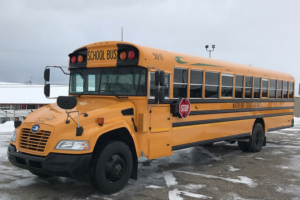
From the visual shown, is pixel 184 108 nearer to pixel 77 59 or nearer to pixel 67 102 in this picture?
pixel 77 59

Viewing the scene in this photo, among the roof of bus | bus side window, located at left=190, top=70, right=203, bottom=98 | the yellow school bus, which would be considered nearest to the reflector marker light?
the yellow school bus

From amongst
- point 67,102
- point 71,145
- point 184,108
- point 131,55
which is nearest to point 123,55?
point 131,55

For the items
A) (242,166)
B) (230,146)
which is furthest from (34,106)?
(242,166)

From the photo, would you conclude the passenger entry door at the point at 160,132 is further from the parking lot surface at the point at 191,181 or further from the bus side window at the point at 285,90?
the bus side window at the point at 285,90

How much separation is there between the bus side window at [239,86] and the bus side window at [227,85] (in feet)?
0.84

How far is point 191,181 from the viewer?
571 centimetres

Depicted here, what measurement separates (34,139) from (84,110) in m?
0.84

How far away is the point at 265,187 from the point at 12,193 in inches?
168

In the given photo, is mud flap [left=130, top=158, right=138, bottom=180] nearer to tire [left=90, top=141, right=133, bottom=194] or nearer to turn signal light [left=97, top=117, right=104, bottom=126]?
tire [left=90, top=141, right=133, bottom=194]

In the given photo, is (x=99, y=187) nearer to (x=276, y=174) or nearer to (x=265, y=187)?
(x=265, y=187)

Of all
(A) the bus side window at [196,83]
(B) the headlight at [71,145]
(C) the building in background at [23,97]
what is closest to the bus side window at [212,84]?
(A) the bus side window at [196,83]

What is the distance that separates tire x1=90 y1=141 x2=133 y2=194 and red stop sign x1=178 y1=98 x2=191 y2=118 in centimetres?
149

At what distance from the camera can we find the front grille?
440cm

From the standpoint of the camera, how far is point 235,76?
7.74 meters
